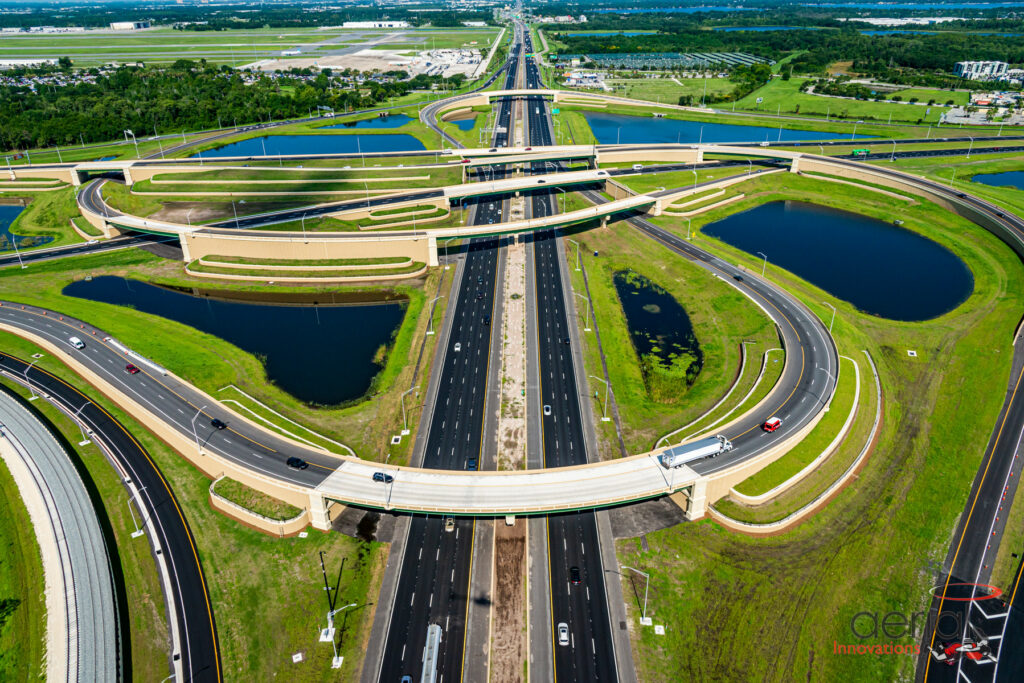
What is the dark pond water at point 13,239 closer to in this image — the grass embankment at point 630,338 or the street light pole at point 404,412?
the street light pole at point 404,412

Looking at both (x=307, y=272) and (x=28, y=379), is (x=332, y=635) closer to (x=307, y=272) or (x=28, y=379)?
(x=28, y=379)

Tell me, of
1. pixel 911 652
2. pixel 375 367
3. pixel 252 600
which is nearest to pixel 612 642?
pixel 911 652

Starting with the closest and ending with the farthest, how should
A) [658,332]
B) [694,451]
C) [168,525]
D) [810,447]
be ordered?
1. [168,525]
2. [694,451]
3. [810,447]
4. [658,332]

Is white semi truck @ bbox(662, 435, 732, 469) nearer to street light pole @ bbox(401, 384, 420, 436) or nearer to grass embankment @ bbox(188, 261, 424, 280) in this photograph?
street light pole @ bbox(401, 384, 420, 436)

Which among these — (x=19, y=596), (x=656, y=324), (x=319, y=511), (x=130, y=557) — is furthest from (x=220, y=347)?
(x=656, y=324)

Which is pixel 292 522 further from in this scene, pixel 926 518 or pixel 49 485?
pixel 926 518

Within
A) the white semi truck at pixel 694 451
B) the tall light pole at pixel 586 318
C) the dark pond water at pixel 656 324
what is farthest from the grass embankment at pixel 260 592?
the dark pond water at pixel 656 324
